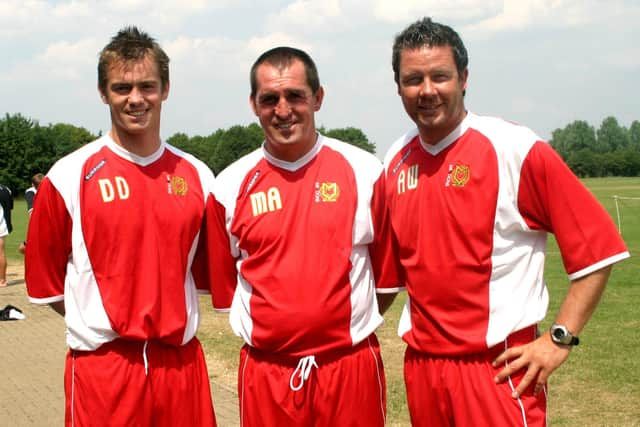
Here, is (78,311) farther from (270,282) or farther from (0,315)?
(0,315)

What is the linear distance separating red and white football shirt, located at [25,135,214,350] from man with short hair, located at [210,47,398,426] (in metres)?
0.31

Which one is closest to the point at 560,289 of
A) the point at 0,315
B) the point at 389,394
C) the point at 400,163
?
the point at 389,394

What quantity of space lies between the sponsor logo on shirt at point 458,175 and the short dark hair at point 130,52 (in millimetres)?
1571

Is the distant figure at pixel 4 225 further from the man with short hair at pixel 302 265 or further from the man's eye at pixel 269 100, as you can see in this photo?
the man's eye at pixel 269 100

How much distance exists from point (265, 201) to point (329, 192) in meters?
0.33

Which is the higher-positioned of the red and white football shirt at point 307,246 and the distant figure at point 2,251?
the red and white football shirt at point 307,246

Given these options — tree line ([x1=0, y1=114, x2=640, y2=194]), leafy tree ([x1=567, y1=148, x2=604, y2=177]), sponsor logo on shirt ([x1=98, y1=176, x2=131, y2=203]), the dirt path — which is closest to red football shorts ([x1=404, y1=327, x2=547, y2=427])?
sponsor logo on shirt ([x1=98, y1=176, x2=131, y2=203])

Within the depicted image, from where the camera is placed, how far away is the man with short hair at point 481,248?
10.7 ft

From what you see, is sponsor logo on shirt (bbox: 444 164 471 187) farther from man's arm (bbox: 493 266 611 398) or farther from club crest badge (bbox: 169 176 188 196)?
club crest badge (bbox: 169 176 188 196)

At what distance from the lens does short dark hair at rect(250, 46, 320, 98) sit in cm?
371

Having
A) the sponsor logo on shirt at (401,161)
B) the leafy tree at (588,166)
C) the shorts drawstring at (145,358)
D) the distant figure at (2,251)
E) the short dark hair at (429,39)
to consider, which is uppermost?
the short dark hair at (429,39)

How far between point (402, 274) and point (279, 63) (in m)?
1.26

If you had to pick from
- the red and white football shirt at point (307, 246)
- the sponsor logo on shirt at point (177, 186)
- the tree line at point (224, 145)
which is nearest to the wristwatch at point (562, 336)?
the red and white football shirt at point (307, 246)

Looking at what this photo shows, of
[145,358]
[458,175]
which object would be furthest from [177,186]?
[458,175]
